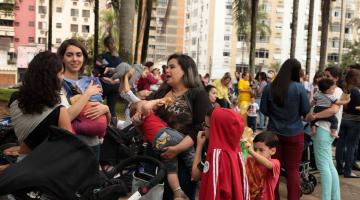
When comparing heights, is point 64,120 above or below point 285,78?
below

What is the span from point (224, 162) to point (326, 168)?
3.02 metres

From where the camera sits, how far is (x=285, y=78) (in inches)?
236

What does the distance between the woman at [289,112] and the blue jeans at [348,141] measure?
122 inches

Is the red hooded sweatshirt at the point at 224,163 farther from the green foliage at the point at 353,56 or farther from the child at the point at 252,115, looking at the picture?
the green foliage at the point at 353,56

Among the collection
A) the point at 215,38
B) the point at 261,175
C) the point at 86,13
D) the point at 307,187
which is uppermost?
the point at 86,13

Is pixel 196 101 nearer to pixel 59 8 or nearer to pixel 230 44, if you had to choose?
pixel 230 44

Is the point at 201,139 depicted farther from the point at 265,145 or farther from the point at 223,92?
the point at 223,92

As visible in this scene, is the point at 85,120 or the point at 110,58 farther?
the point at 110,58

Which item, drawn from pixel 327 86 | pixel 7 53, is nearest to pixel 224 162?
pixel 327 86

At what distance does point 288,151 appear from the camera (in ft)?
20.2

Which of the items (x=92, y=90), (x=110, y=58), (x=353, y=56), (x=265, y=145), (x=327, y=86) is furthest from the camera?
(x=353, y=56)

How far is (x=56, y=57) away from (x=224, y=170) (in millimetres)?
1460

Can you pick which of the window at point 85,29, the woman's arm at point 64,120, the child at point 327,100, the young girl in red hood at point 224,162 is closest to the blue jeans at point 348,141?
the child at point 327,100

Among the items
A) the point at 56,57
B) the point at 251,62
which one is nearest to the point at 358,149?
the point at 56,57
